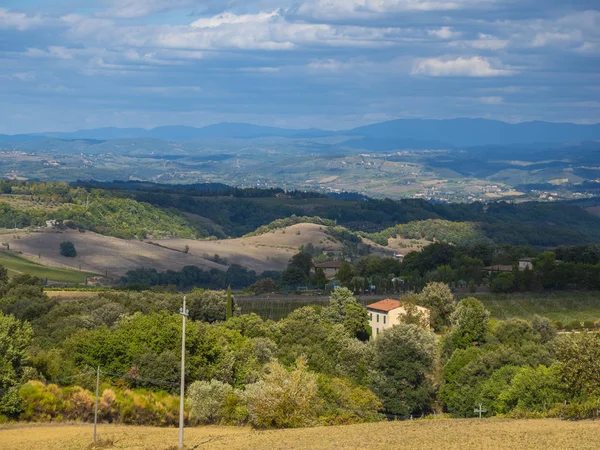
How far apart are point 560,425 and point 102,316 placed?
4603 centimetres

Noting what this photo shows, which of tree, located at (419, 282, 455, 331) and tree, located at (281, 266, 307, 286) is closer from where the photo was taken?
tree, located at (419, 282, 455, 331)

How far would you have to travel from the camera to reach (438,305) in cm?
9225

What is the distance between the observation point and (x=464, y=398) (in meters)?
64.0

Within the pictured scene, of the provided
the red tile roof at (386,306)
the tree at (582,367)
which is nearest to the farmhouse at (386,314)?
the red tile roof at (386,306)

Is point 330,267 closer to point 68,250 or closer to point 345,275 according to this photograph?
point 345,275

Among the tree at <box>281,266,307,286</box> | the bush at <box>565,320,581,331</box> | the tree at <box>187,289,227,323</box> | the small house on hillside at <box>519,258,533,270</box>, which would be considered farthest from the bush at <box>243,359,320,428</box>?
the tree at <box>281,266,307,286</box>

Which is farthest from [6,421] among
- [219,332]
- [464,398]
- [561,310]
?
[561,310]

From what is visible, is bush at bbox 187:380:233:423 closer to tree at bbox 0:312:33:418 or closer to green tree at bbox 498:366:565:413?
tree at bbox 0:312:33:418

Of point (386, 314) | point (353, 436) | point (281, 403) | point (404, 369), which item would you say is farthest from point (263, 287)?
point (353, 436)

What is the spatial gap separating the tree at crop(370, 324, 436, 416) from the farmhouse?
577 inches

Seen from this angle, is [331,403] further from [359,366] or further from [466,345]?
[466,345]

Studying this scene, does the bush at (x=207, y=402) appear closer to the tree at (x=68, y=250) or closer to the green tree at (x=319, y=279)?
the green tree at (x=319, y=279)

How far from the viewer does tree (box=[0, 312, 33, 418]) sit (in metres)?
50.2

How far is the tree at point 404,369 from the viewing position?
67.7 metres
